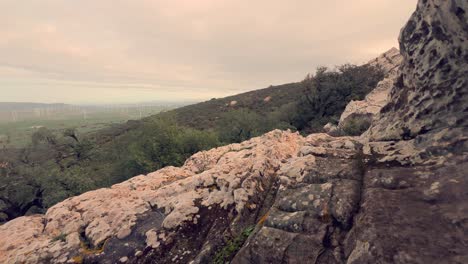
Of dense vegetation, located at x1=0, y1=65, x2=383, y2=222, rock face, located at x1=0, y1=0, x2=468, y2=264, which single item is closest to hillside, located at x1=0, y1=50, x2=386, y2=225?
dense vegetation, located at x1=0, y1=65, x2=383, y2=222

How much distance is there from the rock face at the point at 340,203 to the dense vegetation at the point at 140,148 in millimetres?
19567

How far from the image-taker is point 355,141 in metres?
10.3

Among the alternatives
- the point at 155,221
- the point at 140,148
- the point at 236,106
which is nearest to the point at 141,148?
the point at 140,148

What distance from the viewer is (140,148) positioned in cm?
3503

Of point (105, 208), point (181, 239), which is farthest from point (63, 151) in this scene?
A: point (181, 239)

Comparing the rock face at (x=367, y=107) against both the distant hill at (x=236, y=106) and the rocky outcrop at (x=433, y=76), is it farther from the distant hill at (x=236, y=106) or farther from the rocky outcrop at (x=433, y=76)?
the distant hill at (x=236, y=106)

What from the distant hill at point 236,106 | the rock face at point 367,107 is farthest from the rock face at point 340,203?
the distant hill at point 236,106

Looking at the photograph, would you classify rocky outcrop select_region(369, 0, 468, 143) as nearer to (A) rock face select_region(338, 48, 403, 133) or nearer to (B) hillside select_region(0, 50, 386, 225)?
(A) rock face select_region(338, 48, 403, 133)

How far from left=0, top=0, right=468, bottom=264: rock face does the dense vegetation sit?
64.2 feet

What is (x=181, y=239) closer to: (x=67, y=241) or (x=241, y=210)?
(x=241, y=210)

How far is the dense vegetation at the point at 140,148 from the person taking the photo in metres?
29.4

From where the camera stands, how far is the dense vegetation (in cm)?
2944

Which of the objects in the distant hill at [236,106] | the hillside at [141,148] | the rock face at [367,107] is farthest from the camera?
the distant hill at [236,106]

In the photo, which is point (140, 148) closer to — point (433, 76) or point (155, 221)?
point (155, 221)
